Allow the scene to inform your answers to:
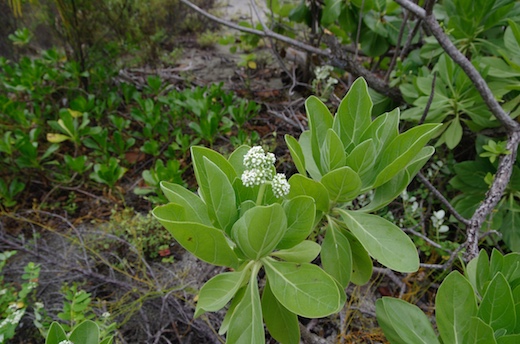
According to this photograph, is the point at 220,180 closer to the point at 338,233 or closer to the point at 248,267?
the point at 248,267

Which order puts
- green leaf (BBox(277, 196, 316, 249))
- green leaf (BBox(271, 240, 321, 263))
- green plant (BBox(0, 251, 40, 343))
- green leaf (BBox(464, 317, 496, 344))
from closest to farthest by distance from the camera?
green leaf (BBox(464, 317, 496, 344)), green leaf (BBox(277, 196, 316, 249)), green leaf (BBox(271, 240, 321, 263)), green plant (BBox(0, 251, 40, 343))

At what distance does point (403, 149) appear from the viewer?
3.24 ft

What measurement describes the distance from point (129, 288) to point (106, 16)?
3246 mm

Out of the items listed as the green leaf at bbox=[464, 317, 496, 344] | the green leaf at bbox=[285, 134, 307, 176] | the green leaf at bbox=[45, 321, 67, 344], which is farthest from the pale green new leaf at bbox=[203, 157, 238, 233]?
the green leaf at bbox=[464, 317, 496, 344]

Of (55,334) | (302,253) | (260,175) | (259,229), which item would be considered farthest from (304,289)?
(55,334)

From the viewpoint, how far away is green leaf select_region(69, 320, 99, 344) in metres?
0.88

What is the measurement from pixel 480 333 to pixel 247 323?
0.55 metres

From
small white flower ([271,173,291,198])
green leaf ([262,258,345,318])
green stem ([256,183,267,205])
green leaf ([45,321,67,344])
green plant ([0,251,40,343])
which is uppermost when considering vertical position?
small white flower ([271,173,291,198])

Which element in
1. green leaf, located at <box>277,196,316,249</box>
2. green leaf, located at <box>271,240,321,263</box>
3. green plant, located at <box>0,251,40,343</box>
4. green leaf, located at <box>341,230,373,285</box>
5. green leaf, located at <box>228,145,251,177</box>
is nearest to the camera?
green leaf, located at <box>277,196,316,249</box>

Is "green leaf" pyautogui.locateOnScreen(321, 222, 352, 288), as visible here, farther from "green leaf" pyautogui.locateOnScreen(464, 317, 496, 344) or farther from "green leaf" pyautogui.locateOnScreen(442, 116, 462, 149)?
"green leaf" pyautogui.locateOnScreen(442, 116, 462, 149)

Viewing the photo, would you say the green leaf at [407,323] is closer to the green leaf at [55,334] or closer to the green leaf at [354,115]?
the green leaf at [354,115]

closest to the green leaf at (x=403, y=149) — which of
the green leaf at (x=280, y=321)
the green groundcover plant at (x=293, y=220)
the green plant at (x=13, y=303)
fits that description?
the green groundcover plant at (x=293, y=220)

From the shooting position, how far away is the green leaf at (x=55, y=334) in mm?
868

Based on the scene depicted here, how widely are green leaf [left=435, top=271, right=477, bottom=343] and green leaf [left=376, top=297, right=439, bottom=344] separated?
66 millimetres
